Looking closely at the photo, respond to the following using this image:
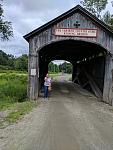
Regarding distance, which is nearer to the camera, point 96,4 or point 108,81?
point 108,81

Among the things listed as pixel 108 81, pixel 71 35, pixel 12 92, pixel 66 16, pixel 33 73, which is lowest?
pixel 12 92

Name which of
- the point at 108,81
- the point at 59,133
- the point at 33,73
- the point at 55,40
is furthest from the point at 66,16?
the point at 59,133

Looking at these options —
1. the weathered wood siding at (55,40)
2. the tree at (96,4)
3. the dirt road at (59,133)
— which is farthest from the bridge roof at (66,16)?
the tree at (96,4)

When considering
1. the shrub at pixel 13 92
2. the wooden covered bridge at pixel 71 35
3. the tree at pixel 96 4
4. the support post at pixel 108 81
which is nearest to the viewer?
the support post at pixel 108 81

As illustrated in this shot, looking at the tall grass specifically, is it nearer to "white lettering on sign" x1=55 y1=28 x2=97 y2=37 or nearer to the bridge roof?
the bridge roof

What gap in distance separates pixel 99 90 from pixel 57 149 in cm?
1735

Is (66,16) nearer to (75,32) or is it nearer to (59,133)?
(75,32)

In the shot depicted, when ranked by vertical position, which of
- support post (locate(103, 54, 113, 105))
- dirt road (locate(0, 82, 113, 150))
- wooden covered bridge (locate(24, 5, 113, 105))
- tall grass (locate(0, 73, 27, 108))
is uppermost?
wooden covered bridge (locate(24, 5, 113, 105))

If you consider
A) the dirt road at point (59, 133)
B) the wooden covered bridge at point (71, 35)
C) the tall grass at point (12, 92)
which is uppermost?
the wooden covered bridge at point (71, 35)

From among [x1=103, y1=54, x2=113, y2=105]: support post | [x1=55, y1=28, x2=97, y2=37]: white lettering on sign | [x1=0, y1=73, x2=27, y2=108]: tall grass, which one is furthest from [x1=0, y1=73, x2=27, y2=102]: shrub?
[x1=103, y1=54, x2=113, y2=105]: support post

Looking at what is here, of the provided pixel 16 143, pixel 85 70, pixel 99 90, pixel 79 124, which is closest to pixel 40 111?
pixel 79 124

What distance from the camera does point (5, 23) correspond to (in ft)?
78.7

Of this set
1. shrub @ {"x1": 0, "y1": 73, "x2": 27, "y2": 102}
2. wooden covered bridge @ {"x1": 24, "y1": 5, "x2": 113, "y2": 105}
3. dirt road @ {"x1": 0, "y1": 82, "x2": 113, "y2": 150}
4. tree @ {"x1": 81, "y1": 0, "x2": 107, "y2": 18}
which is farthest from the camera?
tree @ {"x1": 81, "y1": 0, "x2": 107, "y2": 18}

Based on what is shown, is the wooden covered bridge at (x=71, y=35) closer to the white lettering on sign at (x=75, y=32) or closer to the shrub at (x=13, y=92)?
the white lettering on sign at (x=75, y=32)
